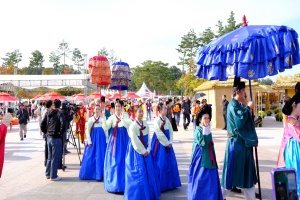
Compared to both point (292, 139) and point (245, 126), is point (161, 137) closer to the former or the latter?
point (245, 126)

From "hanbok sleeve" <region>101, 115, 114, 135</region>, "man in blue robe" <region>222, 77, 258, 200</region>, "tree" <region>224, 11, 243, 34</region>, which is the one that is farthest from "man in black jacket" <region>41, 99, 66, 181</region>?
"tree" <region>224, 11, 243, 34</region>

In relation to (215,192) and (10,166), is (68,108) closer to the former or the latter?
(10,166)

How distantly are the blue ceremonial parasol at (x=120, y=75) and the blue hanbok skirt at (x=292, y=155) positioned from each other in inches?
221

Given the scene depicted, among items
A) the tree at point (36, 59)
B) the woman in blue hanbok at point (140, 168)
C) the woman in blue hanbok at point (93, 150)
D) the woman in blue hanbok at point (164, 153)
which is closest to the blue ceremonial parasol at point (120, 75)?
the woman in blue hanbok at point (93, 150)

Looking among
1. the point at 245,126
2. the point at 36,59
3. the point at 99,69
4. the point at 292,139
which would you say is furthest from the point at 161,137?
the point at 36,59

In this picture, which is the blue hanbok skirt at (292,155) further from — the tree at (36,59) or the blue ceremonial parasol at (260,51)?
the tree at (36,59)

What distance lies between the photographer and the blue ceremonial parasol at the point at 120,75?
871cm

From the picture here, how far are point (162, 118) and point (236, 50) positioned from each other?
2.38 meters

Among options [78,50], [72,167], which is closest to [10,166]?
[72,167]

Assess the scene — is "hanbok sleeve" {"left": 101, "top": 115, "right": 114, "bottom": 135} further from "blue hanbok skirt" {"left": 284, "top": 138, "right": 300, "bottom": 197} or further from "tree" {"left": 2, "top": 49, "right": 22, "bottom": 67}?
"tree" {"left": 2, "top": 49, "right": 22, "bottom": 67}

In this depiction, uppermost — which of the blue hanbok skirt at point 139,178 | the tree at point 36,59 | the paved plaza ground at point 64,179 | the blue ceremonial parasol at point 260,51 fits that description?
the tree at point 36,59

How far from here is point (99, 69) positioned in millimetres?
7680

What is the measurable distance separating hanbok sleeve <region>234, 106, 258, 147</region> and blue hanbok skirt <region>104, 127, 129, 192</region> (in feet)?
7.60

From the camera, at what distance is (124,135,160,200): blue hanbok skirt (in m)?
4.64
